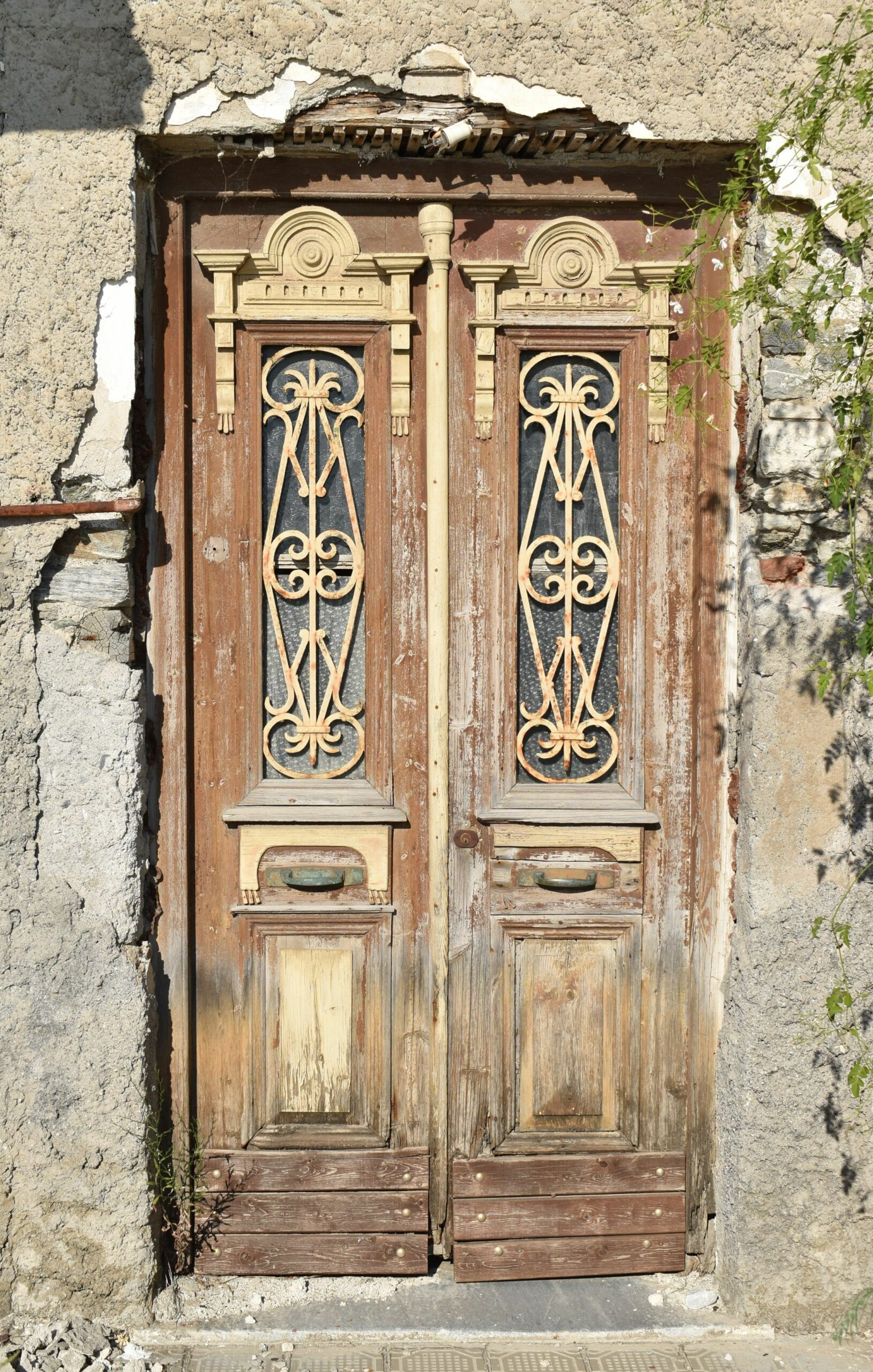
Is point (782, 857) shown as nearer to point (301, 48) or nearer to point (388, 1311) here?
point (388, 1311)

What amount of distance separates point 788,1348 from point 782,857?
50.6 inches

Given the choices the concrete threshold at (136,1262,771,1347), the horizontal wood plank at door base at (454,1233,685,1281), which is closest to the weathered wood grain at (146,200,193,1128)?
the concrete threshold at (136,1262,771,1347)

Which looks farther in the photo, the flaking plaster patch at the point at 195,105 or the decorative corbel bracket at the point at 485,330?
the decorative corbel bracket at the point at 485,330

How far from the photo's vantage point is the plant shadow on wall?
2.72m

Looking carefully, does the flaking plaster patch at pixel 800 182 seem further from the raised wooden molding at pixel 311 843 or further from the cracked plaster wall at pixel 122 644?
the raised wooden molding at pixel 311 843

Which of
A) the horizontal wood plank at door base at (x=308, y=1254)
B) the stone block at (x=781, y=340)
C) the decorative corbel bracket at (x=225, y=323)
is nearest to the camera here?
the stone block at (x=781, y=340)

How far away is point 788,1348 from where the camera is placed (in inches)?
112

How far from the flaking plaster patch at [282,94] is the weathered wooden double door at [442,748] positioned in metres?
0.28

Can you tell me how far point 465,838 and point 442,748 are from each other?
265 mm

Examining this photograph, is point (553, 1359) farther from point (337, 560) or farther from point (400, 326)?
point (400, 326)

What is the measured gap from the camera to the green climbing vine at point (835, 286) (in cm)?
269

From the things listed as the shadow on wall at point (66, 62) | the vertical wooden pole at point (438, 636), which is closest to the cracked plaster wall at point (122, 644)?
the shadow on wall at point (66, 62)

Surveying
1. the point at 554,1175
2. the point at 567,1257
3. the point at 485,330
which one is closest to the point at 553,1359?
the point at 567,1257

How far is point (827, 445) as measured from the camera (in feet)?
9.21
